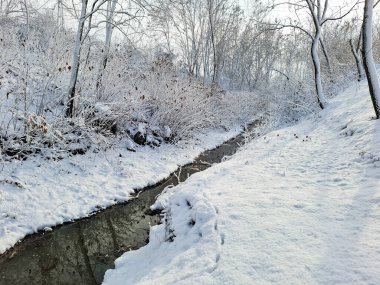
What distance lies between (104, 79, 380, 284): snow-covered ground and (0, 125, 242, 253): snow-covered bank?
1.37 metres

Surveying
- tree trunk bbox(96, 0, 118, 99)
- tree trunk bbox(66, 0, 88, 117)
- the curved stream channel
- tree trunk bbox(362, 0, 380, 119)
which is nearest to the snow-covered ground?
the curved stream channel

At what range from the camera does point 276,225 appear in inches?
160

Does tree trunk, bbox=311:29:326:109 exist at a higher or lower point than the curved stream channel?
higher

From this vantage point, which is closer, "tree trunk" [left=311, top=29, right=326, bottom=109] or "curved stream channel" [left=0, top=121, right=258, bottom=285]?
"curved stream channel" [left=0, top=121, right=258, bottom=285]

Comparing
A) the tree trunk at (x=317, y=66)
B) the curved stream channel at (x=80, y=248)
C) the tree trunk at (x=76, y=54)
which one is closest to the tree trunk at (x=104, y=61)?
the tree trunk at (x=76, y=54)

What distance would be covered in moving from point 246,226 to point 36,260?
9.65 feet

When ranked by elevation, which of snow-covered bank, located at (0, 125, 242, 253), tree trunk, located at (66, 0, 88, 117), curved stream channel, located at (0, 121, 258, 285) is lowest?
curved stream channel, located at (0, 121, 258, 285)

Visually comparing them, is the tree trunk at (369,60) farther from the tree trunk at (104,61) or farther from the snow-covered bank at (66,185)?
the tree trunk at (104,61)

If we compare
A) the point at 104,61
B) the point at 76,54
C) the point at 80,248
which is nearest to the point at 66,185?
the point at 80,248

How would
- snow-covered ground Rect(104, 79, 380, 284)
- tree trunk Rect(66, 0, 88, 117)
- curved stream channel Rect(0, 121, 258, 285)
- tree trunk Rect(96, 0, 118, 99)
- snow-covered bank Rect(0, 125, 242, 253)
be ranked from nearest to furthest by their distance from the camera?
snow-covered ground Rect(104, 79, 380, 284) < curved stream channel Rect(0, 121, 258, 285) < snow-covered bank Rect(0, 125, 242, 253) < tree trunk Rect(66, 0, 88, 117) < tree trunk Rect(96, 0, 118, 99)

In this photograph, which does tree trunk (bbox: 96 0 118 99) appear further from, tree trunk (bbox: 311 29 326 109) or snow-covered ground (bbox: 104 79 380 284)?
tree trunk (bbox: 311 29 326 109)

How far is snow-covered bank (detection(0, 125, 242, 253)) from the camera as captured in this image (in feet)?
18.3

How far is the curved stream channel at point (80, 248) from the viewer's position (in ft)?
14.8

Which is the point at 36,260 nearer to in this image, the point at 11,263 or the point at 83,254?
the point at 11,263
